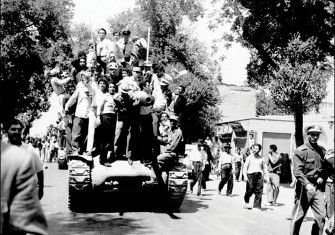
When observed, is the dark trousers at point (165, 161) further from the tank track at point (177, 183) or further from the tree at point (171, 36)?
the tree at point (171, 36)

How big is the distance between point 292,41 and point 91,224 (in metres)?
11.5

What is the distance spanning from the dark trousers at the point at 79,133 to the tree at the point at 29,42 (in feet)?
68.4

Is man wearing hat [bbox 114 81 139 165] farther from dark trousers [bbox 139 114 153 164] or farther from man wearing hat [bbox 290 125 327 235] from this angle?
man wearing hat [bbox 290 125 327 235]

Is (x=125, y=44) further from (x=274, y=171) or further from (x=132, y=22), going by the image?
(x=132, y=22)

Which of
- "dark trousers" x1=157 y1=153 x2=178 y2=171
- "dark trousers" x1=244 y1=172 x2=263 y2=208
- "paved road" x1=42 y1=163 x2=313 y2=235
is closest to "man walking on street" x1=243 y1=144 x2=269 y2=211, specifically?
"dark trousers" x1=244 y1=172 x2=263 y2=208

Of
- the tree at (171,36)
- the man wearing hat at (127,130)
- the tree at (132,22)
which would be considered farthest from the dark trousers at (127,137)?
the tree at (132,22)

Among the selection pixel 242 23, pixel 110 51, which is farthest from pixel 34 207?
pixel 242 23

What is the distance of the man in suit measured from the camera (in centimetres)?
319

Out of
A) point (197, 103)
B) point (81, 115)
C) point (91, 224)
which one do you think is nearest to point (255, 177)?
point (81, 115)

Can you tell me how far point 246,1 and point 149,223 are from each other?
11653 mm

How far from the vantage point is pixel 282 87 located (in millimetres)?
19859

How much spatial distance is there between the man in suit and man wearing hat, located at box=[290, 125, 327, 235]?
529 centimetres

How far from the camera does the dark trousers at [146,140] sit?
11.8 meters

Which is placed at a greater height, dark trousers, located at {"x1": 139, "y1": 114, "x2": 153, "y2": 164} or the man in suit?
dark trousers, located at {"x1": 139, "y1": 114, "x2": 153, "y2": 164}
